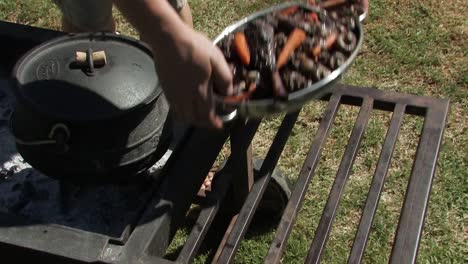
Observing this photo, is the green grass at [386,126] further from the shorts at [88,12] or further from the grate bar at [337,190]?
the shorts at [88,12]

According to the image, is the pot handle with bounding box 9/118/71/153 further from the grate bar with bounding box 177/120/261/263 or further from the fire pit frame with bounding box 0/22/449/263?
the grate bar with bounding box 177/120/261/263

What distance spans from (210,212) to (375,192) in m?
0.42

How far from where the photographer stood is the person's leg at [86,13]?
224 cm

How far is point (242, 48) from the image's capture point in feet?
4.51

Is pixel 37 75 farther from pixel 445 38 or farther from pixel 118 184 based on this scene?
pixel 445 38

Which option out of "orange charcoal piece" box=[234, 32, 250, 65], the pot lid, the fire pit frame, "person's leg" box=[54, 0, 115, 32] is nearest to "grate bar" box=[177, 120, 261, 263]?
the fire pit frame

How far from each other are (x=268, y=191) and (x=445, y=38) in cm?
135

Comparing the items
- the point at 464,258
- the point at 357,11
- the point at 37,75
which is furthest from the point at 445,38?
the point at 37,75

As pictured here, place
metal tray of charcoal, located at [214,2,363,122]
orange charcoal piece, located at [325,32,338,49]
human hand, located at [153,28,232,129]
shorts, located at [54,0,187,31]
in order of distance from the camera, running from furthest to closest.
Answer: shorts, located at [54,0,187,31]
orange charcoal piece, located at [325,32,338,49]
metal tray of charcoal, located at [214,2,363,122]
human hand, located at [153,28,232,129]

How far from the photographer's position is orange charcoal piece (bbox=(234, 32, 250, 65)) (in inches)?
53.5

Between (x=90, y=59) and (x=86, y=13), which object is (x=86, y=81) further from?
(x=86, y=13)

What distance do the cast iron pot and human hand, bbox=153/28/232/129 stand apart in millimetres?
299

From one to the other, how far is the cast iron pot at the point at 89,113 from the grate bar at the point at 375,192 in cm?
53

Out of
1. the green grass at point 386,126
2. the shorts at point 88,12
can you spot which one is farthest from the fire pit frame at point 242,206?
the green grass at point 386,126
